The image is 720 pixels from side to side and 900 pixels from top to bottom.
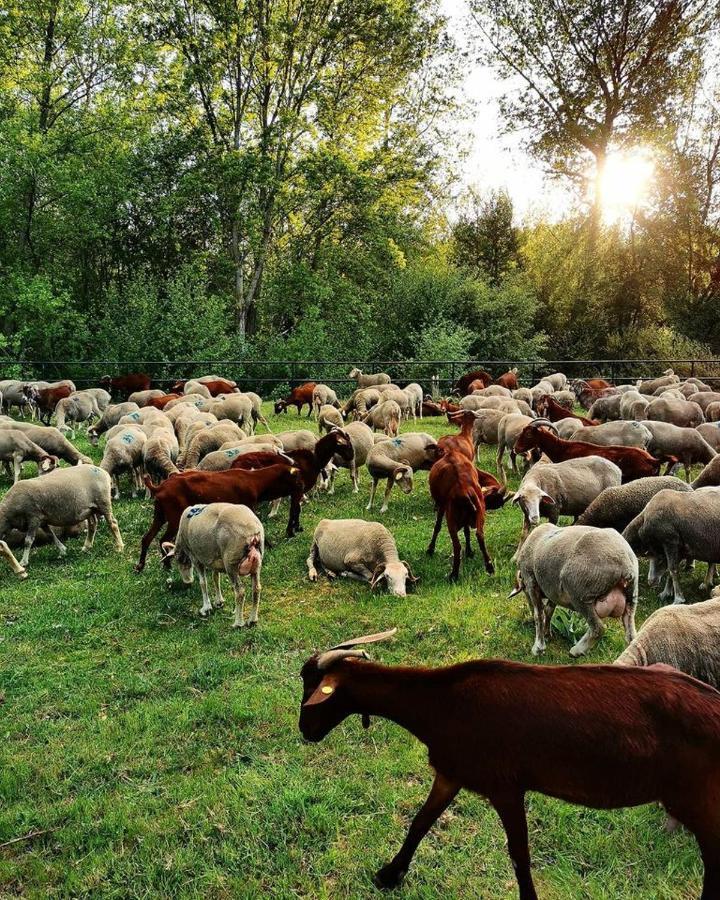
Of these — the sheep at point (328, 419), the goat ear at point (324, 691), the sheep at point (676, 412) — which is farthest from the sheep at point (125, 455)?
the sheep at point (676, 412)

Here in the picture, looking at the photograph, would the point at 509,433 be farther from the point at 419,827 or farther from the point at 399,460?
the point at 419,827

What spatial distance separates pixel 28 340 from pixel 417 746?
24223 millimetres

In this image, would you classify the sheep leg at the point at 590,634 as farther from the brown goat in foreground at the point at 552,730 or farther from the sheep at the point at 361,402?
the sheep at the point at 361,402

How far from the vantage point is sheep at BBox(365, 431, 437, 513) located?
33.7 ft

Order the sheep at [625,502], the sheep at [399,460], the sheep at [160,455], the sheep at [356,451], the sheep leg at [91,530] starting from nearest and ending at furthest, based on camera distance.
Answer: the sheep at [625,502] < the sheep leg at [91,530] < the sheep at [399,460] < the sheep at [160,455] < the sheep at [356,451]

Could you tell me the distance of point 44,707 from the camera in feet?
16.9

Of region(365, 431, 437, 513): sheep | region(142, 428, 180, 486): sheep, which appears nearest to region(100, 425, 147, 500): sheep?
region(142, 428, 180, 486): sheep

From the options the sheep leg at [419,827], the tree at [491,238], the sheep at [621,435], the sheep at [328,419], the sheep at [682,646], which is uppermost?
the tree at [491,238]

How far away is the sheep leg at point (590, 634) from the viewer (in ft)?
16.9

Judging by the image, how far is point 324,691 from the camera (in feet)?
9.63

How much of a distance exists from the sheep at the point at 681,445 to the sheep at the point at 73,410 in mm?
13981

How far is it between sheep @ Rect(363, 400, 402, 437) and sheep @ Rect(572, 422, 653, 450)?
182 inches

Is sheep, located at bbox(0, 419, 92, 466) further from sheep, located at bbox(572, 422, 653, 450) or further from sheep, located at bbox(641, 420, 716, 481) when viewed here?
sheep, located at bbox(641, 420, 716, 481)

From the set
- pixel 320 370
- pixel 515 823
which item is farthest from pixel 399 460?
pixel 320 370
